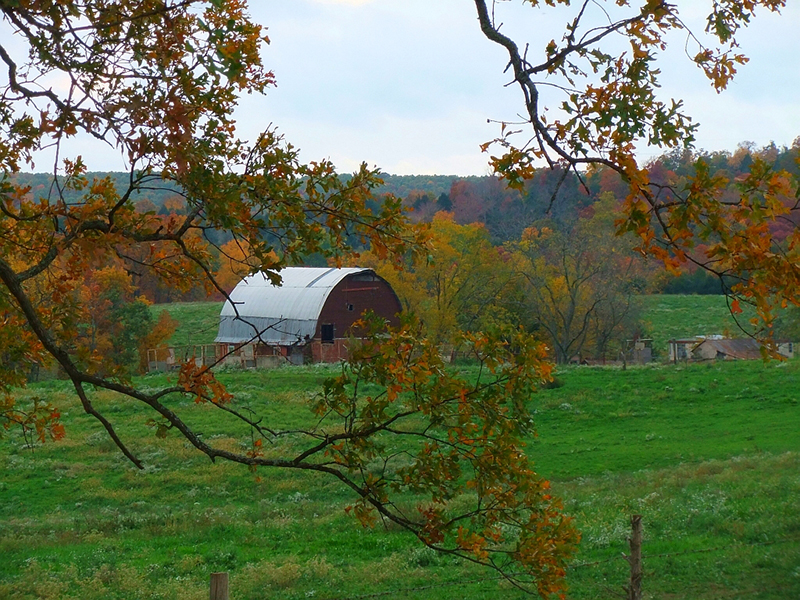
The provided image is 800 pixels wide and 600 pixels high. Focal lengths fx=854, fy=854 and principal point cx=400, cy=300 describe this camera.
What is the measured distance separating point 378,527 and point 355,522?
1.37 feet

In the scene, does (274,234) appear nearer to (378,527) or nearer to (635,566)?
(635,566)

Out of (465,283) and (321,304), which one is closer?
(465,283)

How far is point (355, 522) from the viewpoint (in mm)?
14281

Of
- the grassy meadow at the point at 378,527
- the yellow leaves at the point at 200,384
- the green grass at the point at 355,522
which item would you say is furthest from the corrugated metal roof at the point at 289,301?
the yellow leaves at the point at 200,384

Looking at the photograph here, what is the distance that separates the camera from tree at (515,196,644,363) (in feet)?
136

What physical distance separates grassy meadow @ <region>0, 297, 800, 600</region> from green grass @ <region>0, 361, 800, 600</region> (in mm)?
39

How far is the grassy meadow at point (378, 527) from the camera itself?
10266 millimetres

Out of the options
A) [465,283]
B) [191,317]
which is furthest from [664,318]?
[191,317]

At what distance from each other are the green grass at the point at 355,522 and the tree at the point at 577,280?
13.8 meters

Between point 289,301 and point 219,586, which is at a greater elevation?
point 289,301

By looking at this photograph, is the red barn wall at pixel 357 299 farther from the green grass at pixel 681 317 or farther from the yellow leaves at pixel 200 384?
the yellow leaves at pixel 200 384

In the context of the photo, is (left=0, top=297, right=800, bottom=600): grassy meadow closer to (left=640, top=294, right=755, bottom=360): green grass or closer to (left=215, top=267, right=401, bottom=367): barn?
(left=215, top=267, right=401, bottom=367): barn

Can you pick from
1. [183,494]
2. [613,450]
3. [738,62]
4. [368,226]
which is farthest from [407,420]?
[738,62]

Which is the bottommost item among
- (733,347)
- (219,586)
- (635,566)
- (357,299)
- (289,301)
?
(733,347)
